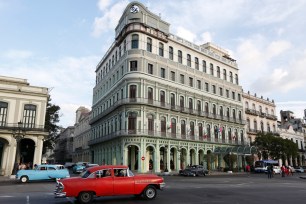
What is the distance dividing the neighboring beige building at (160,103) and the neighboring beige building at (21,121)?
35.8ft

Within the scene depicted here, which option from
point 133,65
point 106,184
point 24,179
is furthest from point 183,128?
point 106,184

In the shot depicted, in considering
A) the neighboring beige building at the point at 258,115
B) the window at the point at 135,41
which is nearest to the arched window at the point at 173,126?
the window at the point at 135,41

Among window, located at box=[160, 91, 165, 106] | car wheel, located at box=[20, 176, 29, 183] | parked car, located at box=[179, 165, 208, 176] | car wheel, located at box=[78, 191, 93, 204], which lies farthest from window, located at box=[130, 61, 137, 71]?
car wheel, located at box=[78, 191, 93, 204]

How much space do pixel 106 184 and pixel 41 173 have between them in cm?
1421

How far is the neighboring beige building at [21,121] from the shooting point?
33.4 meters

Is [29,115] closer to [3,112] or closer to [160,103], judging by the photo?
[3,112]

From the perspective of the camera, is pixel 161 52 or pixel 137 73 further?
pixel 161 52

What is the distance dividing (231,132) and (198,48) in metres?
17.6

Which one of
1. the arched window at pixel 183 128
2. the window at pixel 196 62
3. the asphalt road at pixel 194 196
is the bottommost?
the asphalt road at pixel 194 196

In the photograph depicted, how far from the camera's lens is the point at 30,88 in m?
36.4

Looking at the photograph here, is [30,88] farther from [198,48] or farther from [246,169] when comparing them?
[246,169]

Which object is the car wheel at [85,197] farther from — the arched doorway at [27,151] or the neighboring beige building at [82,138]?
the neighboring beige building at [82,138]

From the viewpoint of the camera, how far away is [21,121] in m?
34.7

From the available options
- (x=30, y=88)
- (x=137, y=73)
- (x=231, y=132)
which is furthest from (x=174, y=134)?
(x=30, y=88)
